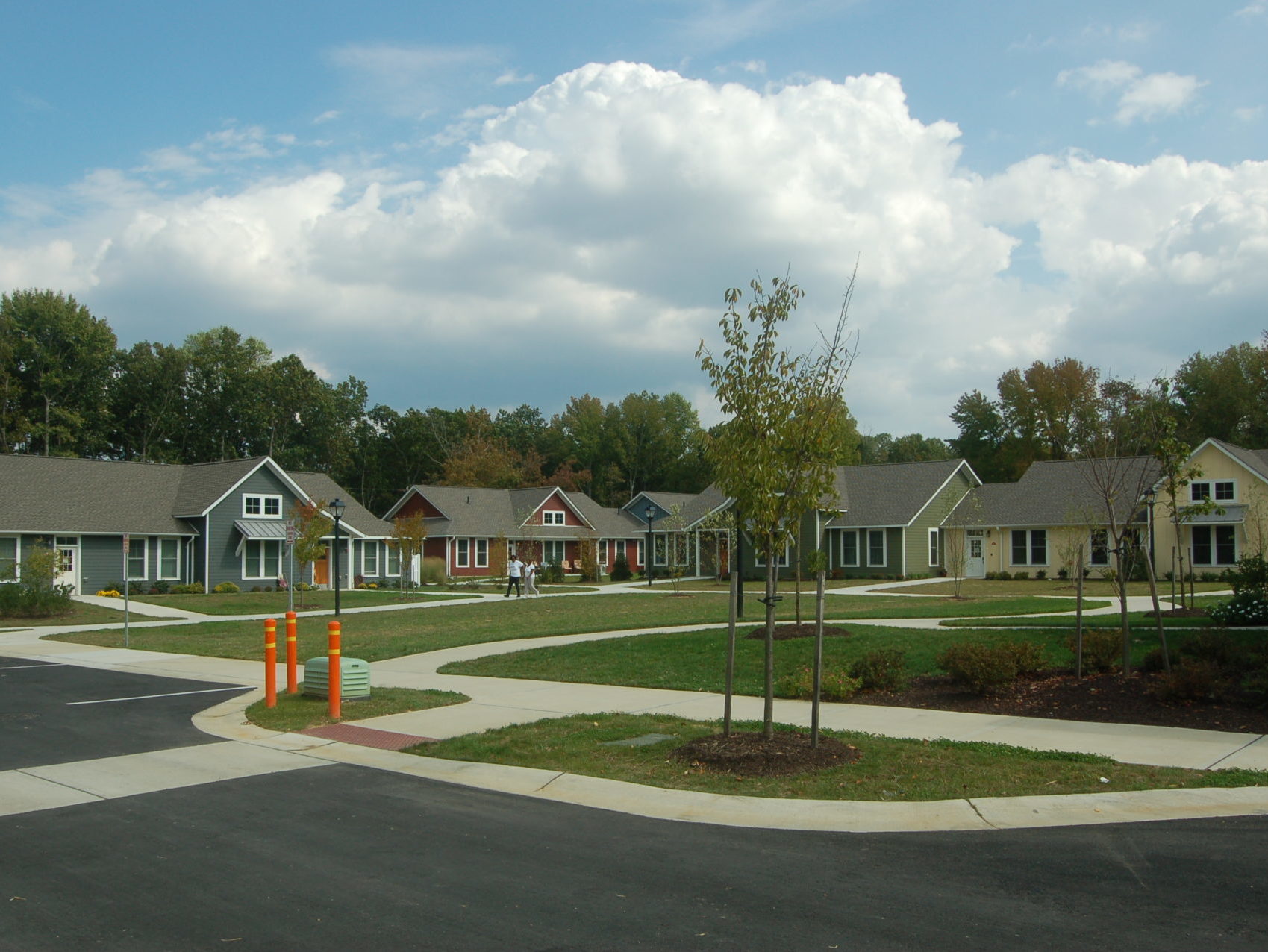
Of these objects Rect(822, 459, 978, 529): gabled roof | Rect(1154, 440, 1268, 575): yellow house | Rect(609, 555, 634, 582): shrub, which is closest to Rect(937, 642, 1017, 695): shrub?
Rect(1154, 440, 1268, 575): yellow house

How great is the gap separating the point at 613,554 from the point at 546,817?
5840 centimetres

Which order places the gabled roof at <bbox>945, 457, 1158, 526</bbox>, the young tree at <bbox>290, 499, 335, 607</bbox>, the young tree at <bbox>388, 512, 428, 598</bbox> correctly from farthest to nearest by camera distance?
1. the gabled roof at <bbox>945, 457, 1158, 526</bbox>
2. the young tree at <bbox>388, 512, 428, 598</bbox>
3. the young tree at <bbox>290, 499, 335, 607</bbox>

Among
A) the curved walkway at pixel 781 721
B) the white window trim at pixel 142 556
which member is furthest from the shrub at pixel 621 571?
the curved walkway at pixel 781 721

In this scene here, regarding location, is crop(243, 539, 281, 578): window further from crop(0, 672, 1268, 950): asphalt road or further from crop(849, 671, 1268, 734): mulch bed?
crop(0, 672, 1268, 950): asphalt road

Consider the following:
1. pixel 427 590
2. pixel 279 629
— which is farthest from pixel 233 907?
pixel 427 590

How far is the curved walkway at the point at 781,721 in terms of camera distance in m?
7.52

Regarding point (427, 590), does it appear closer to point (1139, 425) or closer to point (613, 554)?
point (613, 554)

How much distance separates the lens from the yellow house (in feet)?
134

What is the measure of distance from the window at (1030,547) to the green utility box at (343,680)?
3963cm

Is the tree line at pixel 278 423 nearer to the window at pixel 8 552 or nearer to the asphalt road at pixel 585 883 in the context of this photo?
the window at pixel 8 552

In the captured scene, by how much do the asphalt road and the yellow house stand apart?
124ft

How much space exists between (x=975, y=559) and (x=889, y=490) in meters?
5.43

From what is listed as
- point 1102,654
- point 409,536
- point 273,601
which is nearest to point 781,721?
point 1102,654

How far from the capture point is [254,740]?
11281mm
